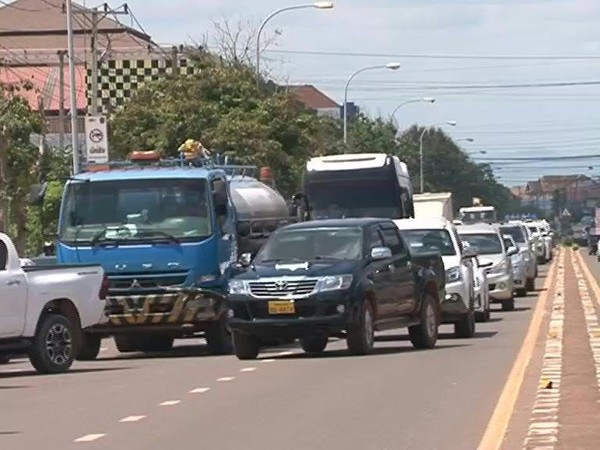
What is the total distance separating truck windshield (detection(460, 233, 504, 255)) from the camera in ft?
117

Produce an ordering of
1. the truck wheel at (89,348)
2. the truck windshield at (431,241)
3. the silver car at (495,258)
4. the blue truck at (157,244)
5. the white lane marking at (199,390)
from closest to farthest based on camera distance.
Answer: the white lane marking at (199,390), the blue truck at (157,244), the truck wheel at (89,348), the truck windshield at (431,241), the silver car at (495,258)

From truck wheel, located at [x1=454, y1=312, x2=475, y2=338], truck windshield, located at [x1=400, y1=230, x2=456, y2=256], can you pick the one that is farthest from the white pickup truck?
truck windshield, located at [x1=400, y1=230, x2=456, y2=256]

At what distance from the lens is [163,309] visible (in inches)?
932

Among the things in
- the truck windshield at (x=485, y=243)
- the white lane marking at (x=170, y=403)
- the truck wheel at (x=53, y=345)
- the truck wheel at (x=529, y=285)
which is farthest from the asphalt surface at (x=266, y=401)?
the truck wheel at (x=529, y=285)

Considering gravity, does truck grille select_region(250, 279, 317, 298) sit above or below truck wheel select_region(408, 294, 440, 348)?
above

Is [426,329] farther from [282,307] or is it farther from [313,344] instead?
[282,307]

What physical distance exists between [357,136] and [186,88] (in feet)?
123

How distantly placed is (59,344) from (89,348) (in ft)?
10.1

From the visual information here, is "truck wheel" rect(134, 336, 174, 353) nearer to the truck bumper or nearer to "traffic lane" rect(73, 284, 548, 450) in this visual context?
the truck bumper

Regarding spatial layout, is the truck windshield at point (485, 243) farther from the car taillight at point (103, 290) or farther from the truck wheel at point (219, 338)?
the car taillight at point (103, 290)

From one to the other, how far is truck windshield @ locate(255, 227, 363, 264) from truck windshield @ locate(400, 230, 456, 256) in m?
5.03

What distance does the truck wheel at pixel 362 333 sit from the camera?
72.0ft

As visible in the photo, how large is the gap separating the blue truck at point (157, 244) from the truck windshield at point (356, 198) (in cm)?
1187

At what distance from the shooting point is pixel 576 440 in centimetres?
1282
